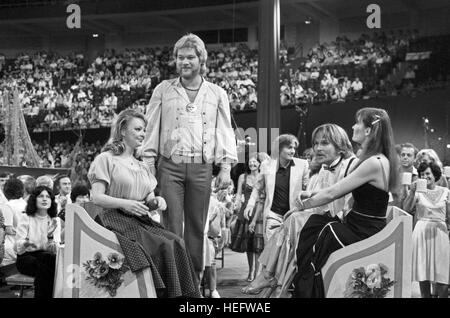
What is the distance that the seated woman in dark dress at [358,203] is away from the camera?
291cm

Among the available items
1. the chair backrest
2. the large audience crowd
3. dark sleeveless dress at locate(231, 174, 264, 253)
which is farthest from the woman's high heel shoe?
the large audience crowd

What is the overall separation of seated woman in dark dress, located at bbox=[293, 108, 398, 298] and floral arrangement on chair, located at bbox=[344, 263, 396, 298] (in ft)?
0.44

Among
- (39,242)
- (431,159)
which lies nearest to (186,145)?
(39,242)

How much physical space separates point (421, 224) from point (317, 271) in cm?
212

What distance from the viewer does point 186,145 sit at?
334 centimetres

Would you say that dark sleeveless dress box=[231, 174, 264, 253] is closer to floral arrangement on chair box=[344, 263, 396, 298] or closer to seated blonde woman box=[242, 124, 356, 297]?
seated blonde woman box=[242, 124, 356, 297]

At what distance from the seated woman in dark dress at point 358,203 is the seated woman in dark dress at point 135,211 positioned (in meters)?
0.58

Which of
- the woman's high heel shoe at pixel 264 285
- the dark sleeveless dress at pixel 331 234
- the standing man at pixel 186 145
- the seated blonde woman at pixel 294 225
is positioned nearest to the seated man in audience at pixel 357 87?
the seated blonde woman at pixel 294 225

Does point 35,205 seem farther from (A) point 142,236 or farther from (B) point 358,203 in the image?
(B) point 358,203

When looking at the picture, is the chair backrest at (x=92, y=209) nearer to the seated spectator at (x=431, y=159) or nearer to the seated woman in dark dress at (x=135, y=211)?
the seated woman in dark dress at (x=135, y=211)

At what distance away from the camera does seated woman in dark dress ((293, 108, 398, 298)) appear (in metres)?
2.91

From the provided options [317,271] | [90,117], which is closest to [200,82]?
[317,271]
